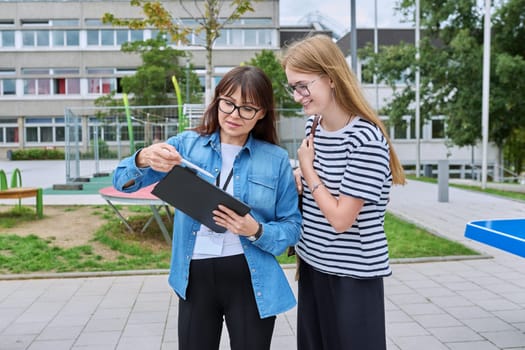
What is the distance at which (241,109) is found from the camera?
2035 mm

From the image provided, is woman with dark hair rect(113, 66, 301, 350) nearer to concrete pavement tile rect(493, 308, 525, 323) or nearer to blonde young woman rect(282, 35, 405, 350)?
blonde young woman rect(282, 35, 405, 350)

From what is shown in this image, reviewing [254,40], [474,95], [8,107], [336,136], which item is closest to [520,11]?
[474,95]

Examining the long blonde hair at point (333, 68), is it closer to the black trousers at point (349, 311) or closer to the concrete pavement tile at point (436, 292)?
the black trousers at point (349, 311)

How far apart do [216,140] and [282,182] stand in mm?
298

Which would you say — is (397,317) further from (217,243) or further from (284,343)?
(217,243)

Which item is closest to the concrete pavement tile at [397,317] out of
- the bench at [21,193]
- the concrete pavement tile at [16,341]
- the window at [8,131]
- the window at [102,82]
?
→ the concrete pavement tile at [16,341]

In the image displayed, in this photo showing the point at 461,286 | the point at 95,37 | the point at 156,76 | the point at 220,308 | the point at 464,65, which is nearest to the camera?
the point at 220,308

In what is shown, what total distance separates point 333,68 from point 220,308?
100cm

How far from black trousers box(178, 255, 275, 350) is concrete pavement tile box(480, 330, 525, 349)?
2.54 meters

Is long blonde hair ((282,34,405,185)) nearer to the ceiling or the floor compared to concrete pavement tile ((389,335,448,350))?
nearer to the ceiling

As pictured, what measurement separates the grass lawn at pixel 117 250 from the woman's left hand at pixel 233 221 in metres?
4.54

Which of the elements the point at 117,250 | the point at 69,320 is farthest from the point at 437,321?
the point at 117,250

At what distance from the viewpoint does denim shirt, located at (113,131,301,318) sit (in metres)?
2.06

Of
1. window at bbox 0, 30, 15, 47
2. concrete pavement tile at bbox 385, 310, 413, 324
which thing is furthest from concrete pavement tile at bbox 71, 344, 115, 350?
window at bbox 0, 30, 15, 47
